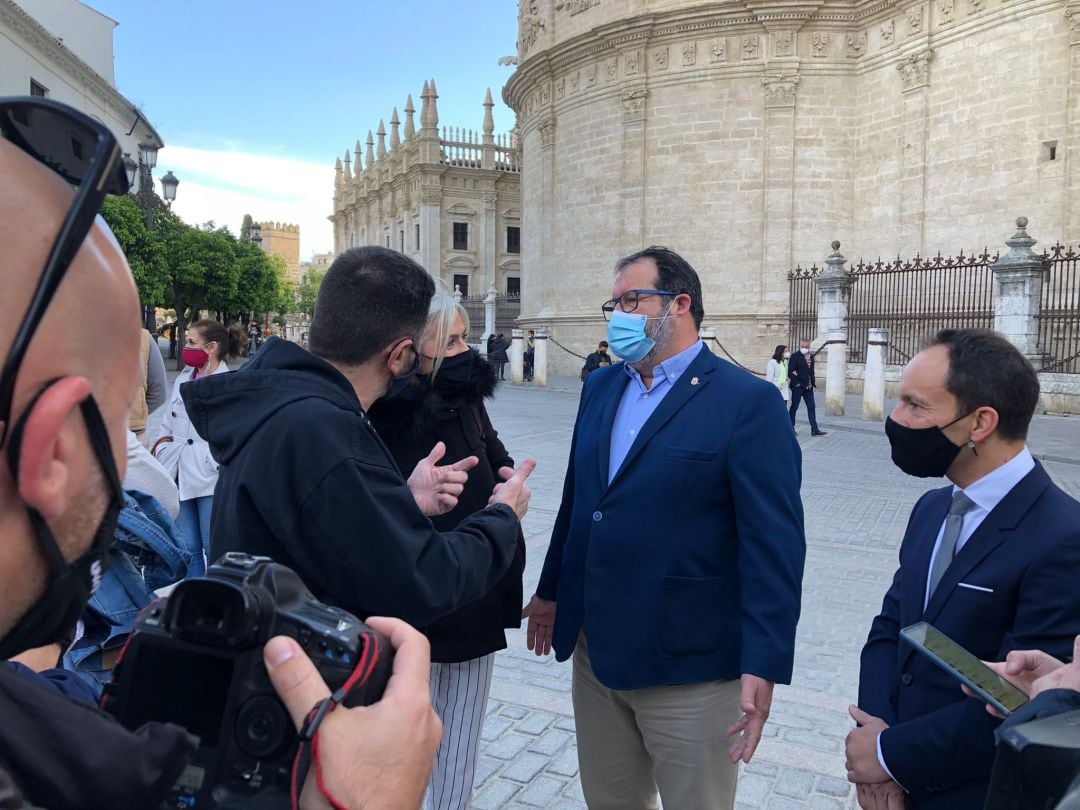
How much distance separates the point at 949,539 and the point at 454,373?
1.66m

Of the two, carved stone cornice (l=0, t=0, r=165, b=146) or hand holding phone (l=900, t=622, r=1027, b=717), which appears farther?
carved stone cornice (l=0, t=0, r=165, b=146)

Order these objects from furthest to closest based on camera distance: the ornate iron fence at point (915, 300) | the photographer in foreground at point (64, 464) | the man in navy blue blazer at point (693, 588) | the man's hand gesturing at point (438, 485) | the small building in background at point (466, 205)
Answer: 1. the small building in background at point (466, 205)
2. the ornate iron fence at point (915, 300)
3. the man in navy blue blazer at point (693, 588)
4. the man's hand gesturing at point (438, 485)
5. the photographer in foreground at point (64, 464)

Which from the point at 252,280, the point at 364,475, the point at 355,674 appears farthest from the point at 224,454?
the point at 252,280

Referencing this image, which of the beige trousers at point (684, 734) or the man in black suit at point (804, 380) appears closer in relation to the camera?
the beige trousers at point (684, 734)

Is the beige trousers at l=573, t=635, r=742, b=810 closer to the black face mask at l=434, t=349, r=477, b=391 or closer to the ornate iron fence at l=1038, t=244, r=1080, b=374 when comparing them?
the black face mask at l=434, t=349, r=477, b=391

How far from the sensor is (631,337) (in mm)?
2820

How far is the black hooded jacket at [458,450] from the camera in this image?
2.71 meters

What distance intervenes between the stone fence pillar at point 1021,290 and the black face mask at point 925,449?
15.4m

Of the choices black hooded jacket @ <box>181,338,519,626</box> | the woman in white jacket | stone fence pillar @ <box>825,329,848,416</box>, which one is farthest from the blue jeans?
stone fence pillar @ <box>825,329,848,416</box>

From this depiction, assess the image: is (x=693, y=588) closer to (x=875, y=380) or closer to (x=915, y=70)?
(x=875, y=380)

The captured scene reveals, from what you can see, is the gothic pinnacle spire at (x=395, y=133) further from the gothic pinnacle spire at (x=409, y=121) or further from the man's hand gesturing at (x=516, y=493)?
the man's hand gesturing at (x=516, y=493)

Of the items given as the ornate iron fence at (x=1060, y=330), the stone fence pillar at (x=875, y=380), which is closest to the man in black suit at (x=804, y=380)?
the stone fence pillar at (x=875, y=380)

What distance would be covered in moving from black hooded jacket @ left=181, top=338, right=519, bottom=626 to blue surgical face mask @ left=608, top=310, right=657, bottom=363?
1129mm

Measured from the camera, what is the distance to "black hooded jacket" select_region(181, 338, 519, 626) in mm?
1723
